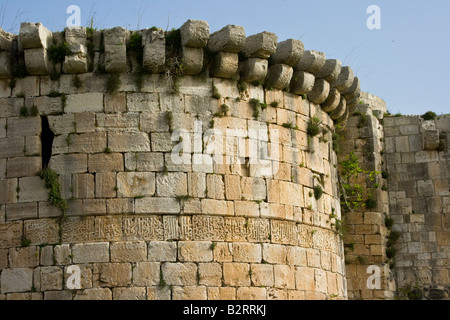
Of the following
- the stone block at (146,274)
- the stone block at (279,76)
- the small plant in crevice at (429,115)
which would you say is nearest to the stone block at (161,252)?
the stone block at (146,274)

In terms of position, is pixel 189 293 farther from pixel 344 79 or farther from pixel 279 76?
pixel 344 79

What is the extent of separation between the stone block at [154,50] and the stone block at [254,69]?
53.3 inches

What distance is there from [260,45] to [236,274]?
3508mm

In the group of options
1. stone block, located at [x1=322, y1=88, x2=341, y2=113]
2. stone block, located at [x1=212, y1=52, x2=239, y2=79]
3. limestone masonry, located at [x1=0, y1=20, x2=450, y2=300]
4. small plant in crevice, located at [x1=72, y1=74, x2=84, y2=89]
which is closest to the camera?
limestone masonry, located at [x1=0, y1=20, x2=450, y2=300]

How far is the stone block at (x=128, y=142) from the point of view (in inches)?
417

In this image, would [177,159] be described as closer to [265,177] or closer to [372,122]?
[265,177]

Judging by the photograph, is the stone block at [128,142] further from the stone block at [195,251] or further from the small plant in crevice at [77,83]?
the stone block at [195,251]

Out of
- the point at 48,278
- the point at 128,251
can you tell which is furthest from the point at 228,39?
the point at 48,278

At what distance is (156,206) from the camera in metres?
10.4

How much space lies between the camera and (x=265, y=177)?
11.2 meters

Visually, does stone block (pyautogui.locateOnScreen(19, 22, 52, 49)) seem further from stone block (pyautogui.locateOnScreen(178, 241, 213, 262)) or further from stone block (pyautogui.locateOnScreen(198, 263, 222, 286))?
stone block (pyautogui.locateOnScreen(198, 263, 222, 286))

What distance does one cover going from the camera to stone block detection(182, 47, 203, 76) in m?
11.0

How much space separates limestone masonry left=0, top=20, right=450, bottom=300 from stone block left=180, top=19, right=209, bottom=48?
17mm

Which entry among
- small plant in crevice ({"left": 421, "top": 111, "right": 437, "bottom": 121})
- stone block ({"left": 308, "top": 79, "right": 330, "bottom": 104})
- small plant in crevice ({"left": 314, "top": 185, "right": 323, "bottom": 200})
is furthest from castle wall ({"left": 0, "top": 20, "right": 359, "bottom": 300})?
small plant in crevice ({"left": 421, "top": 111, "right": 437, "bottom": 121})
